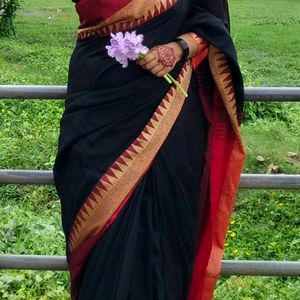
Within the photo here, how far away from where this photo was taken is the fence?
241 centimetres

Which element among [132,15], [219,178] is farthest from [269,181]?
[132,15]

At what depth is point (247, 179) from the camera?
8.18 ft

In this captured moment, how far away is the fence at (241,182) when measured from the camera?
2.41 m

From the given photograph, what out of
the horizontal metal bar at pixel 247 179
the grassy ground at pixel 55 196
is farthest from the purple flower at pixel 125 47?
the grassy ground at pixel 55 196

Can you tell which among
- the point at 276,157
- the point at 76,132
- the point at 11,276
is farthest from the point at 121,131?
the point at 276,157

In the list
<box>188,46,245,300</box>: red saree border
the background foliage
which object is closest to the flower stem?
<box>188,46,245,300</box>: red saree border

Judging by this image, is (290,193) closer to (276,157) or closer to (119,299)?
(276,157)

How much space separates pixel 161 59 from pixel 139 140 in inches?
9.1

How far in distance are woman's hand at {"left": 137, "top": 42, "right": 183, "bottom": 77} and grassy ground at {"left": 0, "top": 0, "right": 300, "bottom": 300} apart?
1257 mm

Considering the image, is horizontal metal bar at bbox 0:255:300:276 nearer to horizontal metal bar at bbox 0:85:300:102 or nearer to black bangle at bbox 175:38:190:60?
horizontal metal bar at bbox 0:85:300:102

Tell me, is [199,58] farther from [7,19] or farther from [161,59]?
[7,19]

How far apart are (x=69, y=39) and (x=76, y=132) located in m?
9.40

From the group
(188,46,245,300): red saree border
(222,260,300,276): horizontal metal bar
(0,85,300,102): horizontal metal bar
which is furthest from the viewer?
(222,260,300,276): horizontal metal bar

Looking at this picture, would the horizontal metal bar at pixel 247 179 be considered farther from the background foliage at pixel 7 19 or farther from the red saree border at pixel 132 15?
the background foliage at pixel 7 19
